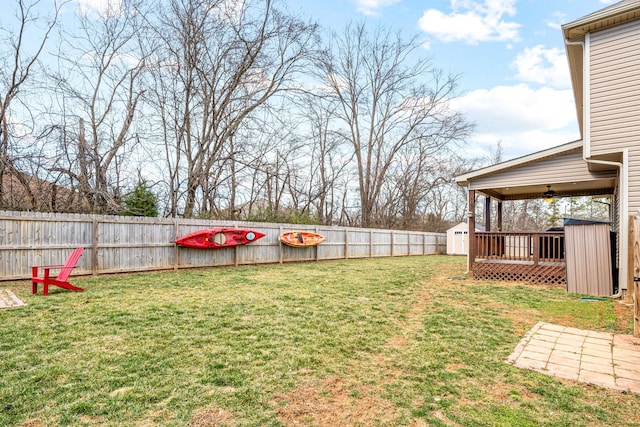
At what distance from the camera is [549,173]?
8398 millimetres

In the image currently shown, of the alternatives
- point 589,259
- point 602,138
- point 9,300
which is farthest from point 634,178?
point 9,300

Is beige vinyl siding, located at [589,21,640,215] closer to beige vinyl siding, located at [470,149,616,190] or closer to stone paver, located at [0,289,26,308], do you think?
beige vinyl siding, located at [470,149,616,190]

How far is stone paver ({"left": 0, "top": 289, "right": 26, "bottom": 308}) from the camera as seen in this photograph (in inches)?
193

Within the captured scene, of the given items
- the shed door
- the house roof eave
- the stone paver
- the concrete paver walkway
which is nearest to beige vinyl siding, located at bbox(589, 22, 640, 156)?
the house roof eave

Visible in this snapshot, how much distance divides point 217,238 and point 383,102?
1646cm

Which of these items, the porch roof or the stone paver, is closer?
the stone paver

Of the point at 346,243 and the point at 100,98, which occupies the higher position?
the point at 100,98

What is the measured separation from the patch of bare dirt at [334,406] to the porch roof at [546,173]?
26.4 ft

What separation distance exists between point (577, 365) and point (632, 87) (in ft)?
18.7

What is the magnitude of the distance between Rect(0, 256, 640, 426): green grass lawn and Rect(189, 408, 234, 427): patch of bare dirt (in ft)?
0.03

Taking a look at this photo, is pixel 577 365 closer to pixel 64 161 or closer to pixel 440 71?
pixel 64 161

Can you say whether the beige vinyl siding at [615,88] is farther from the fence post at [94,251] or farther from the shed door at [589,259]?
the fence post at [94,251]

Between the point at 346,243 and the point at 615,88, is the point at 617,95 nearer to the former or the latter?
the point at 615,88

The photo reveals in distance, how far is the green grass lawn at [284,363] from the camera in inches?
87.8
